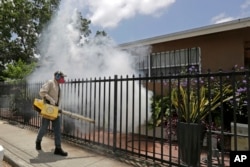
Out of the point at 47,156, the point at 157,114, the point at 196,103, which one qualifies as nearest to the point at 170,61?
the point at 157,114

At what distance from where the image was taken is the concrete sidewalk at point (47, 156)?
243 inches

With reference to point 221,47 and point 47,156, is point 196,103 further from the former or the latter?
point 221,47

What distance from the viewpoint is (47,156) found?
6.79m

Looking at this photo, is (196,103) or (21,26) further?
(21,26)

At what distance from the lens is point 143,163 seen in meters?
6.07

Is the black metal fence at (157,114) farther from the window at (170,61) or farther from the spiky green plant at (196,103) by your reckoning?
the window at (170,61)

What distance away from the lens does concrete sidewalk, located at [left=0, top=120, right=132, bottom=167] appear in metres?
6.18

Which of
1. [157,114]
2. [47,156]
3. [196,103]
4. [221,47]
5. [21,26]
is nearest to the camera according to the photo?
[47,156]

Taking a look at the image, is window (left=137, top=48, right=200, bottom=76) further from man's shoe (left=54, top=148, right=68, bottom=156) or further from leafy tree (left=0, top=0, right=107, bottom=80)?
leafy tree (left=0, top=0, right=107, bottom=80)

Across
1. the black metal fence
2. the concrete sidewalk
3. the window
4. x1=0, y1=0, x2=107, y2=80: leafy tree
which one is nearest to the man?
the concrete sidewalk

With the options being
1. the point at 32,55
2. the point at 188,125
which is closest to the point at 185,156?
the point at 188,125

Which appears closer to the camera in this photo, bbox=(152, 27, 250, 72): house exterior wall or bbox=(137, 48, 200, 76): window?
bbox=(152, 27, 250, 72): house exterior wall

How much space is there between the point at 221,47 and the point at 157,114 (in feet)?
9.63

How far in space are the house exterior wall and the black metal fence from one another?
4.53 feet
